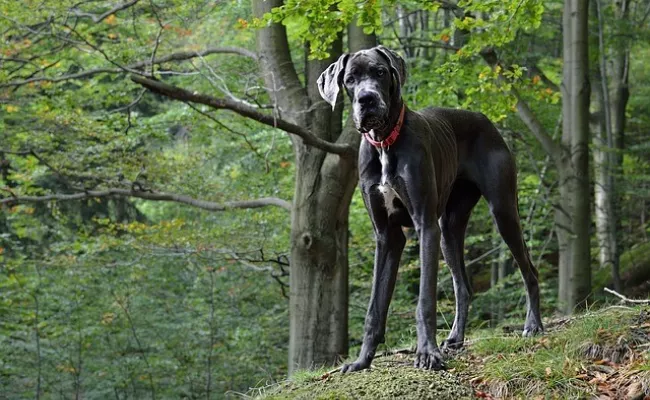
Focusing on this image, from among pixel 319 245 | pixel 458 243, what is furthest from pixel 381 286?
pixel 319 245

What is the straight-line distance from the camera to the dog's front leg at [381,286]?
5508mm

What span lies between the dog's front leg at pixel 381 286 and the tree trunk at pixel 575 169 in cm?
653

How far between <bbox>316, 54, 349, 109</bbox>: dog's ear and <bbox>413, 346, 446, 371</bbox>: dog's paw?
1.70 meters

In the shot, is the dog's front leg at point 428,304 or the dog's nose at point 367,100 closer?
the dog's nose at point 367,100

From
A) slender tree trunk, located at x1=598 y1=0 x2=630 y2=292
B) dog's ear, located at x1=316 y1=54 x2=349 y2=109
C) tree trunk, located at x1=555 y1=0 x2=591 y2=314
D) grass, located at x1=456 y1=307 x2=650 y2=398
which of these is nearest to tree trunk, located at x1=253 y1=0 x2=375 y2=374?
tree trunk, located at x1=555 y1=0 x2=591 y2=314

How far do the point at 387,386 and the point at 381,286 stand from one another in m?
0.79

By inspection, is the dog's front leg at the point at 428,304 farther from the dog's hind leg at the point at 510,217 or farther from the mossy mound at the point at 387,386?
the dog's hind leg at the point at 510,217

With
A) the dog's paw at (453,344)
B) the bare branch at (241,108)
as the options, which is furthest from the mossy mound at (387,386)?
the bare branch at (241,108)

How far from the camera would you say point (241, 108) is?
8.05 meters

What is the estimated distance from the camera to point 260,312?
1565cm

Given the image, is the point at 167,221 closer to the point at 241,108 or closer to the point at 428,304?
the point at 241,108

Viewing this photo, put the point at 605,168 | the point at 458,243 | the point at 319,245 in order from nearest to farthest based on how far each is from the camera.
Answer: the point at 458,243
the point at 319,245
the point at 605,168

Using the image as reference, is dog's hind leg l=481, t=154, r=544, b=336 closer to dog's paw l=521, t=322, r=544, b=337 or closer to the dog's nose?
dog's paw l=521, t=322, r=544, b=337

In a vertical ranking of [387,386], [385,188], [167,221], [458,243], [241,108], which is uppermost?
[241,108]
